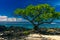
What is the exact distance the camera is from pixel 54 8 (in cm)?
1143

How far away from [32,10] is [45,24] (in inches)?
61.0

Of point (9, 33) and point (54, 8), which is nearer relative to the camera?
point (9, 33)

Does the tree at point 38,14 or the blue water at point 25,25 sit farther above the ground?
the tree at point 38,14

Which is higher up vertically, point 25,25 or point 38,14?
point 38,14

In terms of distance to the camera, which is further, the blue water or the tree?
the blue water

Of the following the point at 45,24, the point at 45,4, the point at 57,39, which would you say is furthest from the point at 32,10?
the point at 57,39

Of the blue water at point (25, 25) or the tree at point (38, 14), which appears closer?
the tree at point (38, 14)

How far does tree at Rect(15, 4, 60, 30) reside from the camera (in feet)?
36.6

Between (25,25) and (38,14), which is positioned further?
(25,25)

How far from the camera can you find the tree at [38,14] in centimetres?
1114

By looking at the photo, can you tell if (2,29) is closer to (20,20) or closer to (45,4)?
(20,20)

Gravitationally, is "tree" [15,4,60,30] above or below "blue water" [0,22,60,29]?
above

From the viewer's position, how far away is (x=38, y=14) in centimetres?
1137

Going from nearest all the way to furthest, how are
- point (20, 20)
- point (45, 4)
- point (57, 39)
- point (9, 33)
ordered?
point (57, 39) → point (9, 33) → point (45, 4) → point (20, 20)
